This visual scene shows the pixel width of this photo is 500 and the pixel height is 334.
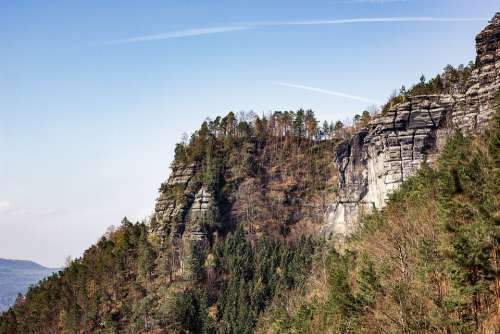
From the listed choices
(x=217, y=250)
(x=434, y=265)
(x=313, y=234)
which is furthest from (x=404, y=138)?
(x=434, y=265)

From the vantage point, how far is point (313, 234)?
3324 inches

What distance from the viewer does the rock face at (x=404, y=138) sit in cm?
5834

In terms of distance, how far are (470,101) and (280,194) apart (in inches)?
1654

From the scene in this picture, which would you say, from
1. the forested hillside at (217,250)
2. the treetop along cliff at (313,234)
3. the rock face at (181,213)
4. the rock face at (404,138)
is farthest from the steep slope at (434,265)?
the rock face at (181,213)

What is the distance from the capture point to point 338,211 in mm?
80125

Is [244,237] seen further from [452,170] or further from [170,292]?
[452,170]

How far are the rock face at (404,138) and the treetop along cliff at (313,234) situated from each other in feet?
0.65

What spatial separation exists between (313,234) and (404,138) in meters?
25.8

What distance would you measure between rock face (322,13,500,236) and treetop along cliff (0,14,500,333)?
0.20m

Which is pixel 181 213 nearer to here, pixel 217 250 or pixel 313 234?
pixel 217 250

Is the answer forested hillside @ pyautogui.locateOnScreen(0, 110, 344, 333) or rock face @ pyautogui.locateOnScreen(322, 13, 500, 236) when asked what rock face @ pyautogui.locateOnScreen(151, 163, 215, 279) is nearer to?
forested hillside @ pyautogui.locateOnScreen(0, 110, 344, 333)

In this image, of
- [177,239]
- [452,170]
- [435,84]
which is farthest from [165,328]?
[435,84]

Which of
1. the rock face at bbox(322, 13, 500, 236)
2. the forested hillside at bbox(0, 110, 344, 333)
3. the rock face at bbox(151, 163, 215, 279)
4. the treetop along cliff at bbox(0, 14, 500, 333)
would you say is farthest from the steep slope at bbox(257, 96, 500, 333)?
the rock face at bbox(151, 163, 215, 279)

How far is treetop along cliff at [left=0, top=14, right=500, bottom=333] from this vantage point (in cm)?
2092
